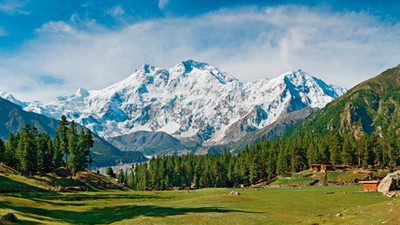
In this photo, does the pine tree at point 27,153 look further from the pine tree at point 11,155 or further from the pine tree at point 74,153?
the pine tree at point 74,153

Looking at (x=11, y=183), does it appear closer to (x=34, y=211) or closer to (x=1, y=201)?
(x=1, y=201)

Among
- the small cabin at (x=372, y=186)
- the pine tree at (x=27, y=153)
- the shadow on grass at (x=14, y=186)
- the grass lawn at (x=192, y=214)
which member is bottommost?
the grass lawn at (x=192, y=214)

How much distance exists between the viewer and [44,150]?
596 feet

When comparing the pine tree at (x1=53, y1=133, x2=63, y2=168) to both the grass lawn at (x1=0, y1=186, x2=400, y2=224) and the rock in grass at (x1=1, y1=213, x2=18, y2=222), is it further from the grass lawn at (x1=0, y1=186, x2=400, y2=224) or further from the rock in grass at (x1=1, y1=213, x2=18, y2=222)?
the rock in grass at (x1=1, y1=213, x2=18, y2=222)

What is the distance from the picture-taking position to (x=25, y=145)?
159250 millimetres

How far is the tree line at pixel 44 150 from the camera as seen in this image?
161 meters

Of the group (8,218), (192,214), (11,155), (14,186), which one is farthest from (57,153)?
(8,218)

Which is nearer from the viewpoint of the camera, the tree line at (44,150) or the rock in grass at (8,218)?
the rock in grass at (8,218)

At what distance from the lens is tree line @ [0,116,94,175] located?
528ft

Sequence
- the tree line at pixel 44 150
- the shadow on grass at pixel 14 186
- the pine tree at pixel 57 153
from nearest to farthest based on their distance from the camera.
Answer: the shadow on grass at pixel 14 186 < the tree line at pixel 44 150 < the pine tree at pixel 57 153

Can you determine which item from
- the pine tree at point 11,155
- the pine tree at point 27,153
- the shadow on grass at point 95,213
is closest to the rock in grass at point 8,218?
the shadow on grass at point 95,213

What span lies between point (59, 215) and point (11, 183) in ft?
202

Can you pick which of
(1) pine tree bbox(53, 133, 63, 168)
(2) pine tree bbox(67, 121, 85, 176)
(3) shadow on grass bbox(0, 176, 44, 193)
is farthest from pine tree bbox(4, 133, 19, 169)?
(3) shadow on grass bbox(0, 176, 44, 193)

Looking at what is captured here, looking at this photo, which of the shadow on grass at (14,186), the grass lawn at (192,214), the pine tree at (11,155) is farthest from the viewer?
the pine tree at (11,155)
